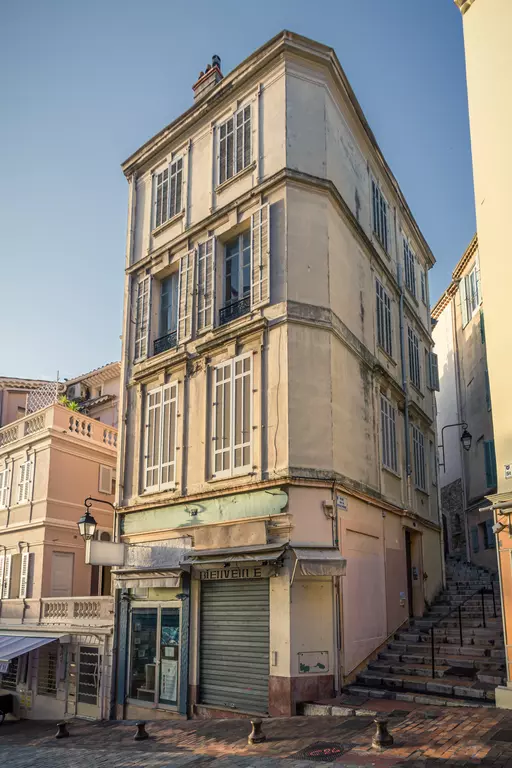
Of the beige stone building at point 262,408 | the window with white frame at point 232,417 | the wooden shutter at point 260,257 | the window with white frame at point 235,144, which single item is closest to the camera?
the beige stone building at point 262,408

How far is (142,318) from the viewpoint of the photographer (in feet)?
61.3

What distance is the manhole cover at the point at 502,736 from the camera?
9.23 meters

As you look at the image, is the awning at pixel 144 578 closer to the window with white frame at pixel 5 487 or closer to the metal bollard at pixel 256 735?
the metal bollard at pixel 256 735

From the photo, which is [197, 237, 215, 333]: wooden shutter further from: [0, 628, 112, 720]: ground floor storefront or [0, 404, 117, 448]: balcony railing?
[0, 404, 117, 448]: balcony railing

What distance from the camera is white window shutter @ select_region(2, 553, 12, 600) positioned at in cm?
2306

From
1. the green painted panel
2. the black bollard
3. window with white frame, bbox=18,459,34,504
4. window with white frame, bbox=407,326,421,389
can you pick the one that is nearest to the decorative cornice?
window with white frame, bbox=407,326,421,389

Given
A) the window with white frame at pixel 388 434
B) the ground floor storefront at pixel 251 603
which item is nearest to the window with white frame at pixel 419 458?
the window with white frame at pixel 388 434

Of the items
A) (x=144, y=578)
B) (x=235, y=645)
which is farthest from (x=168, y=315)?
(x=235, y=645)

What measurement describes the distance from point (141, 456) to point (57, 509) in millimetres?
6881

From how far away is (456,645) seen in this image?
14.7 m

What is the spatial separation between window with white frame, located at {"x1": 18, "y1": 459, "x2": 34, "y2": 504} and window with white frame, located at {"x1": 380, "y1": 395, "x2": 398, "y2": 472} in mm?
12365

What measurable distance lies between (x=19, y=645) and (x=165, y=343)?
374 inches

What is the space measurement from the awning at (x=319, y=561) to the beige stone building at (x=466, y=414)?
9625 millimetres

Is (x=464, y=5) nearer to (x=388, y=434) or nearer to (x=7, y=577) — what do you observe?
(x=388, y=434)
